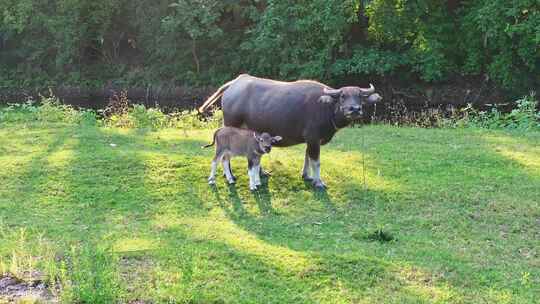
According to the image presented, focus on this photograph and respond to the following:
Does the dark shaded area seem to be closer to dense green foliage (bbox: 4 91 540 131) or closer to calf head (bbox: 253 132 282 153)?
dense green foliage (bbox: 4 91 540 131)

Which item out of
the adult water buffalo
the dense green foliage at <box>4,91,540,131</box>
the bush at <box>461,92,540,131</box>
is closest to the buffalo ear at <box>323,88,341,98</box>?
the adult water buffalo

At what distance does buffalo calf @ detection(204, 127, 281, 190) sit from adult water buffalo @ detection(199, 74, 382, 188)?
1.10 feet

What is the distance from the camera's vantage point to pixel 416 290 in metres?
5.24

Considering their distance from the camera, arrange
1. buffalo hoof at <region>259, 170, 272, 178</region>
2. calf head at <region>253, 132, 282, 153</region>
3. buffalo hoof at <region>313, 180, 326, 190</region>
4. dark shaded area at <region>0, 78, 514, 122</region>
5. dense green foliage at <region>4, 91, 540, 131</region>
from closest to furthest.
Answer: calf head at <region>253, 132, 282, 153</region> < buffalo hoof at <region>313, 180, 326, 190</region> < buffalo hoof at <region>259, 170, 272, 178</region> < dense green foliage at <region>4, 91, 540, 131</region> < dark shaded area at <region>0, 78, 514, 122</region>

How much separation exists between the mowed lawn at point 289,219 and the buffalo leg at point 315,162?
0.16 meters

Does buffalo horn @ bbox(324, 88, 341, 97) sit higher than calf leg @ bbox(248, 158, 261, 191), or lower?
higher

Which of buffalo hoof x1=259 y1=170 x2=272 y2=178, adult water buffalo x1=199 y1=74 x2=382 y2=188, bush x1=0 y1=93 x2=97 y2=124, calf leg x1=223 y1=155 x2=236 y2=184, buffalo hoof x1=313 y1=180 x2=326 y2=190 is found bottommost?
bush x1=0 y1=93 x2=97 y2=124

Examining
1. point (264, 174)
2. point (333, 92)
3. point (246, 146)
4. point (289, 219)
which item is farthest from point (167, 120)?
point (289, 219)

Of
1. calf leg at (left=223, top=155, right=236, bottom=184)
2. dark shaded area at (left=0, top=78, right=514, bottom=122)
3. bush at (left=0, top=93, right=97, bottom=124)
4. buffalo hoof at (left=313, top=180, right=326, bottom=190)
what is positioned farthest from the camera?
dark shaded area at (left=0, top=78, right=514, bottom=122)

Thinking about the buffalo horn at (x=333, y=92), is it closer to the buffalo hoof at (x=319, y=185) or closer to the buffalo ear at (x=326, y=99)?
the buffalo ear at (x=326, y=99)

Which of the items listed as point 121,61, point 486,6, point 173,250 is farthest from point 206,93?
point 173,250

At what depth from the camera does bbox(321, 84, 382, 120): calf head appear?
7.31m

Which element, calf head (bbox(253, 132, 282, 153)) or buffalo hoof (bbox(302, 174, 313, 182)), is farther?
buffalo hoof (bbox(302, 174, 313, 182))

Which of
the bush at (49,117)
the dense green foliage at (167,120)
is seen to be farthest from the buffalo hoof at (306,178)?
the bush at (49,117)
